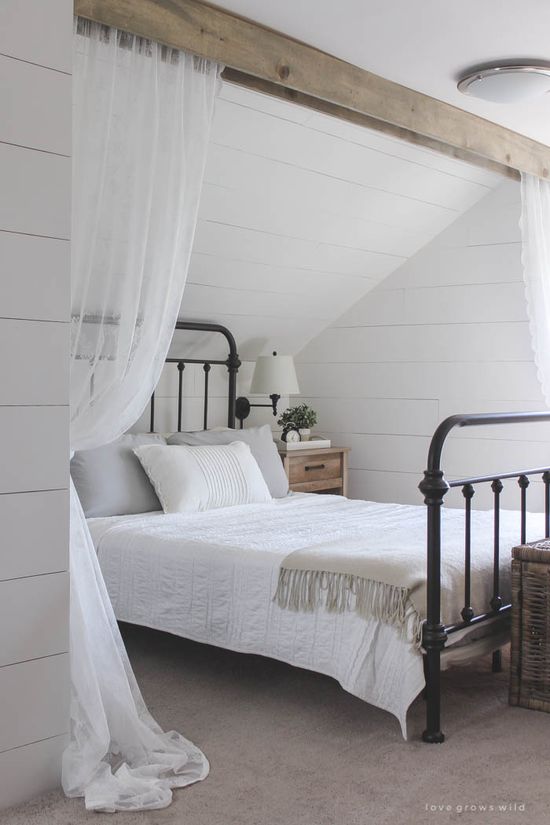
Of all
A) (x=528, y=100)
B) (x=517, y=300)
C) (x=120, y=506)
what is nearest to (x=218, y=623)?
(x=120, y=506)

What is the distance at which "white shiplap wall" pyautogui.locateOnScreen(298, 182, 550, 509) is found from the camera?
5.18 m

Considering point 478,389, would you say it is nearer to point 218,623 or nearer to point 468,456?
point 468,456

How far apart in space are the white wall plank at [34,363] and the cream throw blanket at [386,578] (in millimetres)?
1038

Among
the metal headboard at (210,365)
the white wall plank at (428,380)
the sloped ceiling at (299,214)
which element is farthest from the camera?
the white wall plank at (428,380)

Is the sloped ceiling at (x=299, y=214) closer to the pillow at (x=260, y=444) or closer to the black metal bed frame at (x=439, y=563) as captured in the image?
the pillow at (x=260, y=444)

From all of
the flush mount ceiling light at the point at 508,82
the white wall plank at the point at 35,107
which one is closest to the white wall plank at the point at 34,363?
the white wall plank at the point at 35,107

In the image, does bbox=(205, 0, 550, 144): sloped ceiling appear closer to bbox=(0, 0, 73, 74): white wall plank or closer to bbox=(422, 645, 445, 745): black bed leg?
bbox=(0, 0, 73, 74): white wall plank

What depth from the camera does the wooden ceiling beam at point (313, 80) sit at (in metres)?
A: 2.89

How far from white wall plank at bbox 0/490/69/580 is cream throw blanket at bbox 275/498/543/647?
864mm

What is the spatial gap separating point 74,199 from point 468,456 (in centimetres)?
322

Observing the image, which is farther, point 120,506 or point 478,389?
point 478,389

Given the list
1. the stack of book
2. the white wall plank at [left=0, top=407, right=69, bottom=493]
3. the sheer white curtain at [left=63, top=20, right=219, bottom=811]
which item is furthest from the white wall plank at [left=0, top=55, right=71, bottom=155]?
the stack of book

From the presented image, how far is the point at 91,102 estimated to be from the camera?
277cm

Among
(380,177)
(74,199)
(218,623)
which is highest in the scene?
(380,177)
